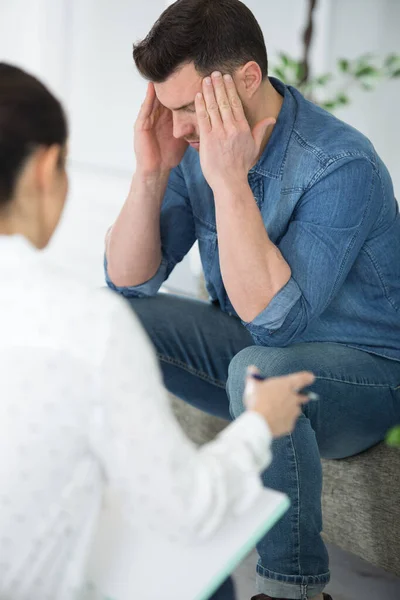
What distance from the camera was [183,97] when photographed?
1455 mm

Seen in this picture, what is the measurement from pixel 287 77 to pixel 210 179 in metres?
2.11

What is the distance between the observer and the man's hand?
137cm

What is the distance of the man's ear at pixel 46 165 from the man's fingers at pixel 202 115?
57 cm

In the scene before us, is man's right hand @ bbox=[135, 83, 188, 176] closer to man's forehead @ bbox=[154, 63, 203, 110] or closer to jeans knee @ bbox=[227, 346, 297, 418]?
man's forehead @ bbox=[154, 63, 203, 110]

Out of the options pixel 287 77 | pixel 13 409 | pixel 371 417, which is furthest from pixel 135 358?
pixel 287 77

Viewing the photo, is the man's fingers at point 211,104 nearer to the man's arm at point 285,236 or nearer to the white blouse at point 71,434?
the man's arm at point 285,236

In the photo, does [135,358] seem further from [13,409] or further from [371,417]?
[371,417]

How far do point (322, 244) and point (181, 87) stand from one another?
40 cm

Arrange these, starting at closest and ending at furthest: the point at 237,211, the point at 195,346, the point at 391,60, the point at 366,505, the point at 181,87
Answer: the point at 237,211 → the point at 181,87 → the point at 366,505 → the point at 195,346 → the point at 391,60

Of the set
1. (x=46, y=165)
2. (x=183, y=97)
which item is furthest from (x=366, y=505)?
(x=46, y=165)

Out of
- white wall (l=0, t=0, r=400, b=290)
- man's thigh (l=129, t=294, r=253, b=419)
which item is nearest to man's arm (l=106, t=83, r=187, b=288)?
man's thigh (l=129, t=294, r=253, b=419)

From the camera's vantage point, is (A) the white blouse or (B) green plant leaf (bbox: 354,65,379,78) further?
(B) green plant leaf (bbox: 354,65,379,78)

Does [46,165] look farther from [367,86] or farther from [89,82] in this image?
[89,82]

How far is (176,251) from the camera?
5.80 feet
